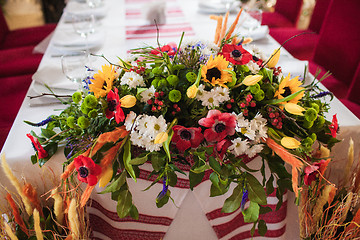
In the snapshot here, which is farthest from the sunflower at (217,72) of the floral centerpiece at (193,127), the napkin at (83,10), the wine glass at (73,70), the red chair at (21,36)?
the red chair at (21,36)

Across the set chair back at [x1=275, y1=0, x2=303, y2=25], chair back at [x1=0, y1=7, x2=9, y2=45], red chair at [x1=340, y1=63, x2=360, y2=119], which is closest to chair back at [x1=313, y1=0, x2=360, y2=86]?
red chair at [x1=340, y1=63, x2=360, y2=119]

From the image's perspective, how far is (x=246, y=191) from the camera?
2.57ft

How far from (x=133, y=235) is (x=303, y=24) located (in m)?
3.83

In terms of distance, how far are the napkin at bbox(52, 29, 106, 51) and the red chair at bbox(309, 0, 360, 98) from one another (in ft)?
3.82

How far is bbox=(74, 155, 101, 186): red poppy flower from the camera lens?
679 mm

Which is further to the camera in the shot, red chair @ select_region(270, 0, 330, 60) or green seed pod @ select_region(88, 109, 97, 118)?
red chair @ select_region(270, 0, 330, 60)

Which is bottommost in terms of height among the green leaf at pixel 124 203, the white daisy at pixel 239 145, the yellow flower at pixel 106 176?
the green leaf at pixel 124 203

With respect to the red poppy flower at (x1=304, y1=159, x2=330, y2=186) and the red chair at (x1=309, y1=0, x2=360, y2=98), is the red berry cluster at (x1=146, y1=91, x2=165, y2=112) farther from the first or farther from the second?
the red chair at (x1=309, y1=0, x2=360, y2=98)

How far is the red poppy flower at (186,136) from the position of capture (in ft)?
2.44

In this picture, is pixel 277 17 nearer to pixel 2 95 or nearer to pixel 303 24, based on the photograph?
pixel 303 24

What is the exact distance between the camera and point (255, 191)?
76cm

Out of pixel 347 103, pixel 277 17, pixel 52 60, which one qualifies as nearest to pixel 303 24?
pixel 277 17

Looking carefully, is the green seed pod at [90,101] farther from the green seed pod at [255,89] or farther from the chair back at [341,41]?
the chair back at [341,41]

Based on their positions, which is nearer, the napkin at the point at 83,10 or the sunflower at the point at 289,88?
the sunflower at the point at 289,88
